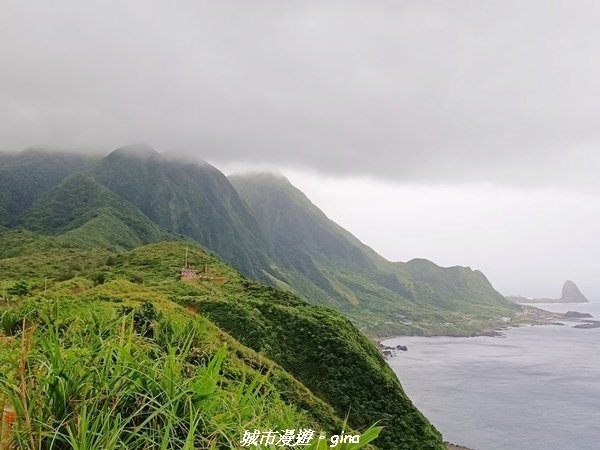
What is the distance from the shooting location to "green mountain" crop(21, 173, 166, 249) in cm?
11436

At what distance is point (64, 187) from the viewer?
161 m

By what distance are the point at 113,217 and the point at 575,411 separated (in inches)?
4727

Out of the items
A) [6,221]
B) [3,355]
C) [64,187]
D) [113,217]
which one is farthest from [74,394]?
[64,187]

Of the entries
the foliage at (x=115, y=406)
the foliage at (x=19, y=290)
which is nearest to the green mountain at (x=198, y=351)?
the foliage at (x=115, y=406)

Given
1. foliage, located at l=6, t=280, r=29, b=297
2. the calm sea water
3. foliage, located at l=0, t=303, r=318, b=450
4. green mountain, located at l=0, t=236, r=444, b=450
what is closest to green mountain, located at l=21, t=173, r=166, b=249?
green mountain, located at l=0, t=236, r=444, b=450

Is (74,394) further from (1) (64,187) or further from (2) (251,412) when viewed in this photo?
(1) (64,187)

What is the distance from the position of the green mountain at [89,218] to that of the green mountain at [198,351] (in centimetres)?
4642

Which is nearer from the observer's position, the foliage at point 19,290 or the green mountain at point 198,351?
the green mountain at point 198,351

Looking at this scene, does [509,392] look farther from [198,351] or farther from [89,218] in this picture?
[89,218]

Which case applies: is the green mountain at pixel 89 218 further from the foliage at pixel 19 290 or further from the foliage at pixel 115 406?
the foliage at pixel 115 406

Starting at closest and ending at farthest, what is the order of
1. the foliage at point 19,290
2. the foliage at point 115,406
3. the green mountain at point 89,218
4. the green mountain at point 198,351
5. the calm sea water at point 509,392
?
the foliage at point 115,406
the green mountain at point 198,351
the foliage at point 19,290
the calm sea water at point 509,392
the green mountain at point 89,218

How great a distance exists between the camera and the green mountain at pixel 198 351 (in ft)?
11.5

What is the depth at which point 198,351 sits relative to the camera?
6531mm

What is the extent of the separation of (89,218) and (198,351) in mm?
139935
